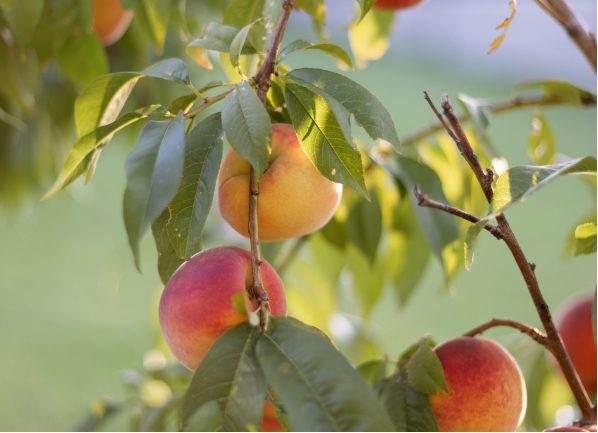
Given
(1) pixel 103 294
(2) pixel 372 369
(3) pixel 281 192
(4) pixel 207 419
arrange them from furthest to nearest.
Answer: (1) pixel 103 294 → (2) pixel 372 369 → (3) pixel 281 192 → (4) pixel 207 419

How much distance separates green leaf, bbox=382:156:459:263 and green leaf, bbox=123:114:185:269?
0.24 m

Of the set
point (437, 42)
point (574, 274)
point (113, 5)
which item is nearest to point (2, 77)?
point (113, 5)

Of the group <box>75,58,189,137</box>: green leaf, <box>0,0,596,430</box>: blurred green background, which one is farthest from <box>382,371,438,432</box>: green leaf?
<box>0,0,596,430</box>: blurred green background

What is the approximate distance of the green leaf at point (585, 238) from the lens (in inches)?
17.8

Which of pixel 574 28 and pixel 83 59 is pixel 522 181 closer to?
pixel 574 28

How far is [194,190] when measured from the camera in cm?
42

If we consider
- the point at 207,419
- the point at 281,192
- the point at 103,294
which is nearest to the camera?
the point at 207,419

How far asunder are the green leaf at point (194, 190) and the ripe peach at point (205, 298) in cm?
1

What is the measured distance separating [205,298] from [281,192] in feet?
0.23

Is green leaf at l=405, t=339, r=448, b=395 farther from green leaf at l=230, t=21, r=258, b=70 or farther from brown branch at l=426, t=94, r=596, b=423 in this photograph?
green leaf at l=230, t=21, r=258, b=70

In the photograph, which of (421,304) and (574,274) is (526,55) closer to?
(574,274)

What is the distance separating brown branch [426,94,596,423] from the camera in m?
0.42

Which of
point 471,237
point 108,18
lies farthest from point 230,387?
point 108,18

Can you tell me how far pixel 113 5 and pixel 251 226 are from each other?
1.18 feet
